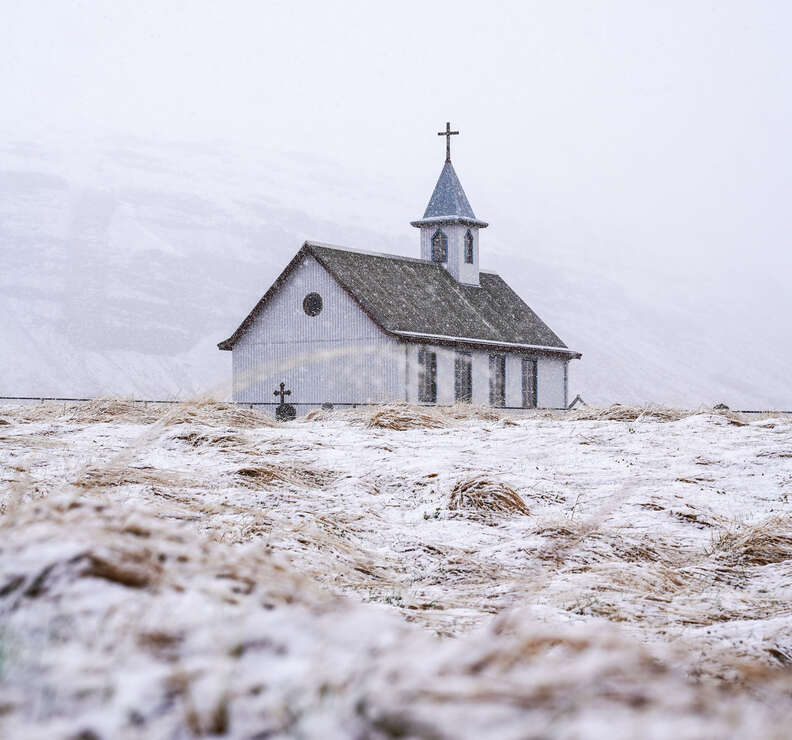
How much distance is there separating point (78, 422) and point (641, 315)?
554ft

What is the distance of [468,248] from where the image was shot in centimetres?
4434

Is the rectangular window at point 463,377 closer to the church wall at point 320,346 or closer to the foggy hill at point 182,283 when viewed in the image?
the church wall at point 320,346

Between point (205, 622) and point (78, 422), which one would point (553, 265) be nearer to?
point (78, 422)

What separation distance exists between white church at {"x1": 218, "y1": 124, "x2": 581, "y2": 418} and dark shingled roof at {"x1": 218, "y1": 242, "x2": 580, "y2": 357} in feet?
0.18

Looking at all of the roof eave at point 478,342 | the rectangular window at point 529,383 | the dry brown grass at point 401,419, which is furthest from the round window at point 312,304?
the dry brown grass at point 401,419

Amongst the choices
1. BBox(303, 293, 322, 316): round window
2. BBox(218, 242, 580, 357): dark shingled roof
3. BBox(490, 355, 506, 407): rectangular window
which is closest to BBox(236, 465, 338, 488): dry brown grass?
BBox(218, 242, 580, 357): dark shingled roof

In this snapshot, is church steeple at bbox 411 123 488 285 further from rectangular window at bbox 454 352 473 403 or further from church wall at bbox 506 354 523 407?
rectangular window at bbox 454 352 473 403

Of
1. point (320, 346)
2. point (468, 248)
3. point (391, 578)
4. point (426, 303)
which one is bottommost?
point (391, 578)

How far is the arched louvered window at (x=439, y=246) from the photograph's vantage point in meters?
44.0

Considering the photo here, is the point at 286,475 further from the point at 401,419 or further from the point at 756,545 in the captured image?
the point at 401,419

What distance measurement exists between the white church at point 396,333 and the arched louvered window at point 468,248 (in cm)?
4

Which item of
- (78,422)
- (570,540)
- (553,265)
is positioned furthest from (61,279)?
(570,540)

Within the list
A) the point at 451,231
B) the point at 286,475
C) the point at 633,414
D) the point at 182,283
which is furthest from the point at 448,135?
the point at 182,283

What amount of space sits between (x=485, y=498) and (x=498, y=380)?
106ft
